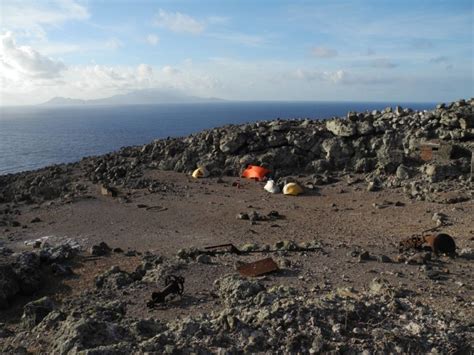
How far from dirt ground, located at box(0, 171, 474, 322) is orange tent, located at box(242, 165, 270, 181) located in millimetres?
699

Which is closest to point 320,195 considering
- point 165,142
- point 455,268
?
point 455,268

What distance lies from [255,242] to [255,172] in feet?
39.5

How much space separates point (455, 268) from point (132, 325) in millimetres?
9581

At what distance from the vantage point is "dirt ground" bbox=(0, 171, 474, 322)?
40.8 ft

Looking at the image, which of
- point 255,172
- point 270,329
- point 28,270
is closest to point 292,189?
point 255,172

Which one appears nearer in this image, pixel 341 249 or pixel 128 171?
pixel 341 249

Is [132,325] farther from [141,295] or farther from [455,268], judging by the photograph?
[455,268]

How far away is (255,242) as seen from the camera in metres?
18.5

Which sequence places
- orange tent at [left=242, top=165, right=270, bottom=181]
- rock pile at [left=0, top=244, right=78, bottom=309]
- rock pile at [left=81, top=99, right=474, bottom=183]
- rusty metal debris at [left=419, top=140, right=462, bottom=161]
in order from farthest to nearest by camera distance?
orange tent at [left=242, top=165, right=270, bottom=181]
rock pile at [left=81, top=99, right=474, bottom=183]
rusty metal debris at [left=419, top=140, right=462, bottom=161]
rock pile at [left=0, top=244, right=78, bottom=309]

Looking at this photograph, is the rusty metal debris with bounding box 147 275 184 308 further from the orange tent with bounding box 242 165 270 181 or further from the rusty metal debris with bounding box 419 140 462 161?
the rusty metal debris with bounding box 419 140 462 161

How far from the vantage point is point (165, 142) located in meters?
38.7

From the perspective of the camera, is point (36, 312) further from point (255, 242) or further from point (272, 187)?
point (272, 187)

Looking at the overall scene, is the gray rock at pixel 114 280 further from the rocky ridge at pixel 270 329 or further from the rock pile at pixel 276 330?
the rock pile at pixel 276 330

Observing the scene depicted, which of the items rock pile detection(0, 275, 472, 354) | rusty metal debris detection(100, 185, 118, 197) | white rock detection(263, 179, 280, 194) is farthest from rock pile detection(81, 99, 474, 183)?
rock pile detection(0, 275, 472, 354)
